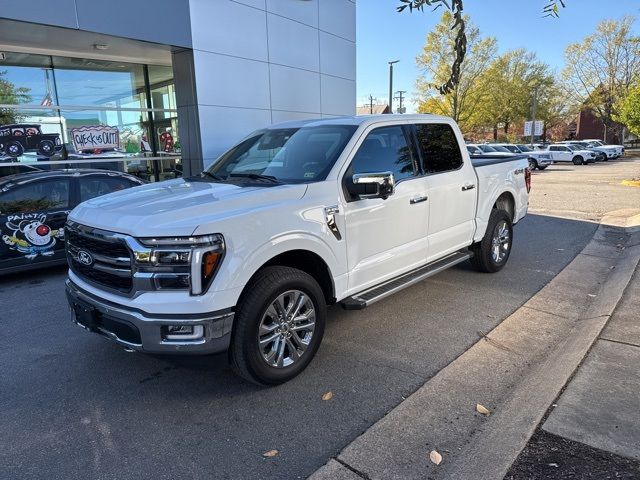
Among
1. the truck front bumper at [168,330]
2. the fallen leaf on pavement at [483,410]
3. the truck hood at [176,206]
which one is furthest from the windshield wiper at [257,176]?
the fallen leaf on pavement at [483,410]

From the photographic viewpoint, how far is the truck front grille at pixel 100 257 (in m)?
3.11

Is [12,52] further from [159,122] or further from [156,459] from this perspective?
[156,459]

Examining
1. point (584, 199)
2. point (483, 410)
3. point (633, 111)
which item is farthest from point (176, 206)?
point (633, 111)

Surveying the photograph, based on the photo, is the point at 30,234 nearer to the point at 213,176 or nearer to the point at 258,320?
the point at 213,176

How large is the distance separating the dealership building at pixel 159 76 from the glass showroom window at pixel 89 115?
0.09 ft

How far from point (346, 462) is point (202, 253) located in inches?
58.4

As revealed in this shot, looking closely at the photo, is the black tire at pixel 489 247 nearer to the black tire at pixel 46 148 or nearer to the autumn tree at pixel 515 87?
the black tire at pixel 46 148

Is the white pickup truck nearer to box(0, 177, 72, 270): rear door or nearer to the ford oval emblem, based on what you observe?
the ford oval emblem

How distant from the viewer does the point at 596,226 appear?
389 inches

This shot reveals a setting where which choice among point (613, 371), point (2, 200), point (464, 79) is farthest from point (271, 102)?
point (464, 79)

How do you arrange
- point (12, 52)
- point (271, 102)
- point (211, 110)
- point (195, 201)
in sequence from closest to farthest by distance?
Result: point (195, 201) → point (12, 52) → point (211, 110) → point (271, 102)

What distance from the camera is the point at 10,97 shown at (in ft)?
36.8

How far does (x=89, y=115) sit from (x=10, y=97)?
174 cm

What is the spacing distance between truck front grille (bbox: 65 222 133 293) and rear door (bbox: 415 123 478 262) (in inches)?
118
